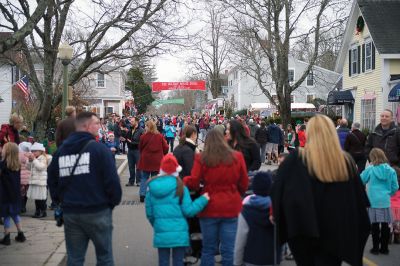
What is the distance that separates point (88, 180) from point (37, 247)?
347cm

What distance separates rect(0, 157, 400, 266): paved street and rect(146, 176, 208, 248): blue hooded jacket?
1.77 metres

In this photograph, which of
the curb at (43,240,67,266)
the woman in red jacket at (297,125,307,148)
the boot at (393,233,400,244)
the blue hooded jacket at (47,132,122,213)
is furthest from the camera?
the woman in red jacket at (297,125,307,148)

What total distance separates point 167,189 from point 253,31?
28903 millimetres

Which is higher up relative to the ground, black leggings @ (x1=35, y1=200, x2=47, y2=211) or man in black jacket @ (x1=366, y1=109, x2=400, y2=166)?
man in black jacket @ (x1=366, y1=109, x2=400, y2=166)

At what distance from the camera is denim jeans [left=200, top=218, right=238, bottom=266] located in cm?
592

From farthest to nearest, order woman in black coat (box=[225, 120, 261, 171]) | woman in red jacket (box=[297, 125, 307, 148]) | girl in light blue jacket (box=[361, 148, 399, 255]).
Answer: woman in red jacket (box=[297, 125, 307, 148]) → girl in light blue jacket (box=[361, 148, 399, 255]) → woman in black coat (box=[225, 120, 261, 171])

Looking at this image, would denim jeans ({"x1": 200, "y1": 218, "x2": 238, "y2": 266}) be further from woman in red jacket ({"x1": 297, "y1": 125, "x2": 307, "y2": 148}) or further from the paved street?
woman in red jacket ({"x1": 297, "y1": 125, "x2": 307, "y2": 148})

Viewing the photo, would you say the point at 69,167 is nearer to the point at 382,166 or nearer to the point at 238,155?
the point at 238,155

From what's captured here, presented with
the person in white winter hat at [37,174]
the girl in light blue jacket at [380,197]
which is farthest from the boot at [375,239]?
the person in white winter hat at [37,174]

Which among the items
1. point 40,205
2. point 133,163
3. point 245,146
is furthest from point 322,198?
point 133,163

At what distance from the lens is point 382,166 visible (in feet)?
26.3

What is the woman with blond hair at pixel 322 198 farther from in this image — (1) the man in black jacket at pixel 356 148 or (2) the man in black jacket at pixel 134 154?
(2) the man in black jacket at pixel 134 154

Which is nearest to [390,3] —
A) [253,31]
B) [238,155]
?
[253,31]

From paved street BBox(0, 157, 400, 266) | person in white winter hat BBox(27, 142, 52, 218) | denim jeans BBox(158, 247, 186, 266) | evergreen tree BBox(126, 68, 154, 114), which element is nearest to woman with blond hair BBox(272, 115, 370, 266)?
denim jeans BBox(158, 247, 186, 266)
